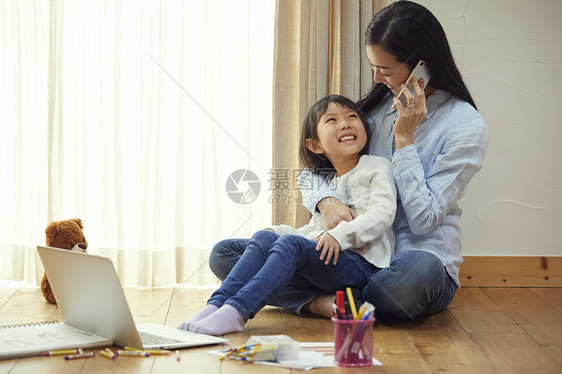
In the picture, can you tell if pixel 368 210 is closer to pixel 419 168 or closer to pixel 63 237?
pixel 419 168

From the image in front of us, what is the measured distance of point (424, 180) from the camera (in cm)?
182

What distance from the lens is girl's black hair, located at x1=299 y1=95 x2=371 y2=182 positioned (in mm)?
1973

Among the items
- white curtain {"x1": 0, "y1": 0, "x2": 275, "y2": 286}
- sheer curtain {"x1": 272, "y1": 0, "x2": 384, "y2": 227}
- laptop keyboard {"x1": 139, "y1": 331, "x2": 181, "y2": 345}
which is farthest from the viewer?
white curtain {"x1": 0, "y1": 0, "x2": 275, "y2": 286}

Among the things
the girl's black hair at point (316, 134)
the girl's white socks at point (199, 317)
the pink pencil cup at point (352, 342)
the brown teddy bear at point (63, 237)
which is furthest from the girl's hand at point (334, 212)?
the brown teddy bear at point (63, 237)

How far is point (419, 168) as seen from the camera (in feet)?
5.96

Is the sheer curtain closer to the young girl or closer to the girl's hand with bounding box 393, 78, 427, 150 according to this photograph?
the young girl

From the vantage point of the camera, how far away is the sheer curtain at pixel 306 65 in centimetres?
235

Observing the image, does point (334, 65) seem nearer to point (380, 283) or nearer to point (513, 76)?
point (513, 76)

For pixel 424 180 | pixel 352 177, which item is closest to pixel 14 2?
pixel 352 177

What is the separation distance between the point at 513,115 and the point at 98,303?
163 centimetres

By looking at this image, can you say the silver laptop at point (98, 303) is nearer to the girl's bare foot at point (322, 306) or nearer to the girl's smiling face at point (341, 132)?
the girl's bare foot at point (322, 306)

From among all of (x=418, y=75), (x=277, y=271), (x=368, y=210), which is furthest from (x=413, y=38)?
(x=277, y=271)

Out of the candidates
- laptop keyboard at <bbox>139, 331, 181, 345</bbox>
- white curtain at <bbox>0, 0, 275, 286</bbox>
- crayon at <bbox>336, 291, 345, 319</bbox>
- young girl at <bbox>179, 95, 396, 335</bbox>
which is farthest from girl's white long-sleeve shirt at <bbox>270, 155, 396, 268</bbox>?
white curtain at <bbox>0, 0, 275, 286</bbox>

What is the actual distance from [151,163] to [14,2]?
769mm
